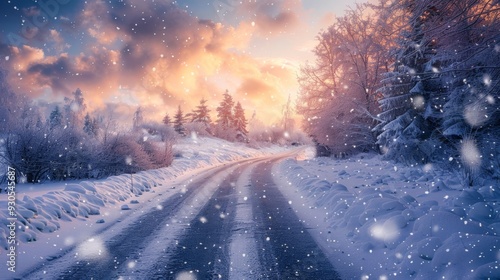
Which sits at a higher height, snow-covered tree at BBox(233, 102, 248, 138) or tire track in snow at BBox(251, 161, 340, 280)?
snow-covered tree at BBox(233, 102, 248, 138)

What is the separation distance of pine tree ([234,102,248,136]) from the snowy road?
53947 mm

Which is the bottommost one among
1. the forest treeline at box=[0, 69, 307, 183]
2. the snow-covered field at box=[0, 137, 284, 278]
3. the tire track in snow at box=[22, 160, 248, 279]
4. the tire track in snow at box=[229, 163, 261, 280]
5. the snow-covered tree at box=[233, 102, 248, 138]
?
the tire track in snow at box=[229, 163, 261, 280]

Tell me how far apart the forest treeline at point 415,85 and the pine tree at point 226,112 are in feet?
131

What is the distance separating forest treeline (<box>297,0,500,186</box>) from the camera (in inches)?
195

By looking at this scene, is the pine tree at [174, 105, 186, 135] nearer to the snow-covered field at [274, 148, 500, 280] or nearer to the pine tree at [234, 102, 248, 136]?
the pine tree at [234, 102, 248, 136]

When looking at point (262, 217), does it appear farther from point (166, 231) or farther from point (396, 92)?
point (396, 92)

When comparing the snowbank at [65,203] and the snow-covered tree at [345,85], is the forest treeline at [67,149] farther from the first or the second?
the snow-covered tree at [345,85]

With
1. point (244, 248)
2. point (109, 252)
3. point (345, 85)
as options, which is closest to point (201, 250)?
point (244, 248)

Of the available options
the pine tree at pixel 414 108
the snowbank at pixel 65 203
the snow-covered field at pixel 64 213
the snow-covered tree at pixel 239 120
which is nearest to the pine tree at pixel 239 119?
the snow-covered tree at pixel 239 120

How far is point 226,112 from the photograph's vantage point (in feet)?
201

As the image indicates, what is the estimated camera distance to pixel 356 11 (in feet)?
61.8

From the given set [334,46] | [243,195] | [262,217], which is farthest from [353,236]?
[334,46]

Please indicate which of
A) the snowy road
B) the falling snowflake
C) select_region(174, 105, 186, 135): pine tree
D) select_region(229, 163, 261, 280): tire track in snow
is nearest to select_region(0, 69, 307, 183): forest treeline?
the snowy road

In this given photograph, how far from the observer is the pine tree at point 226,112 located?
61.0 meters
